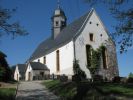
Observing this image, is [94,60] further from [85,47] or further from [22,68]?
[22,68]

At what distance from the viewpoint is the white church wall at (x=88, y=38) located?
38500mm

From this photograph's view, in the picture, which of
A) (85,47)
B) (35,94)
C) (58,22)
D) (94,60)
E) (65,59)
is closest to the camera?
(35,94)

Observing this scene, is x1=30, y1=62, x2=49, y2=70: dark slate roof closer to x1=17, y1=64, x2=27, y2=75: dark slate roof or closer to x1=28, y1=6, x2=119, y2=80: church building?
x1=28, y1=6, x2=119, y2=80: church building

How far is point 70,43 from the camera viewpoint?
39250 millimetres

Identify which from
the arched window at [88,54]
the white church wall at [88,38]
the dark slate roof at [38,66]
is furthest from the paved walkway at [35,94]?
the dark slate roof at [38,66]

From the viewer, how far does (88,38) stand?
40.2m

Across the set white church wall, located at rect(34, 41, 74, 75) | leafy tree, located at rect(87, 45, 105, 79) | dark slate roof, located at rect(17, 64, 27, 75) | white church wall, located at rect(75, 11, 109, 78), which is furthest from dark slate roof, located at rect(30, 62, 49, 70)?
leafy tree, located at rect(87, 45, 105, 79)

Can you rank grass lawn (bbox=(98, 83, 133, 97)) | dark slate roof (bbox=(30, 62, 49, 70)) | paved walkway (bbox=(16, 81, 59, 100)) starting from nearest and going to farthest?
grass lawn (bbox=(98, 83, 133, 97)) < paved walkway (bbox=(16, 81, 59, 100)) < dark slate roof (bbox=(30, 62, 49, 70))

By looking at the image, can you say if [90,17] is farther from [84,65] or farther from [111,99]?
[111,99]

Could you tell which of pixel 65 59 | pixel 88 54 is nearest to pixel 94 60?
pixel 88 54

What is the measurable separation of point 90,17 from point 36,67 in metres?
15.9

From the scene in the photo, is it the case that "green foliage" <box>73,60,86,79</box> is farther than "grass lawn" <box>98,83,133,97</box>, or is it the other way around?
"green foliage" <box>73,60,86,79</box>

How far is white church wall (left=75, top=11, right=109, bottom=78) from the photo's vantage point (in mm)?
38500

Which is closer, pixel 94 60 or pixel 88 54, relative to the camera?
pixel 94 60
